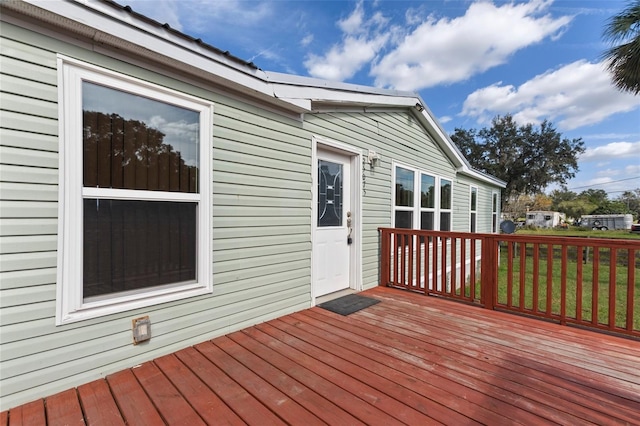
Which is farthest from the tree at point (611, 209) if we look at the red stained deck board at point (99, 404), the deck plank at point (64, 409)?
the deck plank at point (64, 409)

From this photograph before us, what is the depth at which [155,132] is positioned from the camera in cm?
216

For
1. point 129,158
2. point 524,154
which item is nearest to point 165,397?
point 129,158

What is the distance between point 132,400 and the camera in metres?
1.66

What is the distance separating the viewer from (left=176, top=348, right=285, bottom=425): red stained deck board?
1.51 meters

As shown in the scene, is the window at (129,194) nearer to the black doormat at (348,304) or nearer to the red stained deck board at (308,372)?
the red stained deck board at (308,372)

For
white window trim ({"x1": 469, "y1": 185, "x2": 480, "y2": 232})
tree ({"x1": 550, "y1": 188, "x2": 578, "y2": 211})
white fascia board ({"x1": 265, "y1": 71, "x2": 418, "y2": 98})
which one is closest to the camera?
white fascia board ({"x1": 265, "y1": 71, "x2": 418, "y2": 98})

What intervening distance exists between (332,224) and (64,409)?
2.94 m

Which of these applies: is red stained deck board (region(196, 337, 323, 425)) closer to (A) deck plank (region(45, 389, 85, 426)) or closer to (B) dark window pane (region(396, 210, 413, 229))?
(A) deck plank (region(45, 389, 85, 426))

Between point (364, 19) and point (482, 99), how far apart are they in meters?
21.7

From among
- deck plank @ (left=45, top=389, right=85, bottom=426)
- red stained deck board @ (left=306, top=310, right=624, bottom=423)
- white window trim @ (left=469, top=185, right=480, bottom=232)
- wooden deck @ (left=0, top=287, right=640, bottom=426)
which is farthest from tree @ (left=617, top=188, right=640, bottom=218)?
deck plank @ (left=45, top=389, right=85, bottom=426)

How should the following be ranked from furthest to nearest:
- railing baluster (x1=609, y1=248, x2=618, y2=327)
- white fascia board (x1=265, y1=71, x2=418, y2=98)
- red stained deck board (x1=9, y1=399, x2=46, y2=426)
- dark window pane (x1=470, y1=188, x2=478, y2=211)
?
dark window pane (x1=470, y1=188, x2=478, y2=211) < white fascia board (x1=265, y1=71, x2=418, y2=98) < railing baluster (x1=609, y1=248, x2=618, y2=327) < red stained deck board (x1=9, y1=399, x2=46, y2=426)

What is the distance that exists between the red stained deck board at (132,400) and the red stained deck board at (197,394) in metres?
0.17

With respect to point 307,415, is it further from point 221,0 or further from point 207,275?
point 221,0

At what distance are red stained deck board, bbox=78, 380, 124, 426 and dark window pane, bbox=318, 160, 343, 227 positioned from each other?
2.52 m
